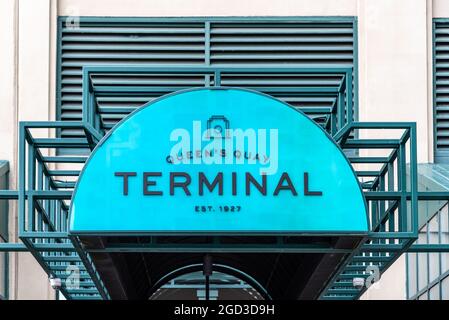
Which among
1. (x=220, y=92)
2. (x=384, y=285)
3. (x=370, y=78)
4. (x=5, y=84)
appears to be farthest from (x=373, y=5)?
(x=220, y=92)

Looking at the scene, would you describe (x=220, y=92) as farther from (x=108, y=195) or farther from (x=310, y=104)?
(x=310, y=104)

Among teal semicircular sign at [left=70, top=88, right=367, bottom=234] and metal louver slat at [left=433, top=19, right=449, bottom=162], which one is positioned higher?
metal louver slat at [left=433, top=19, right=449, bottom=162]

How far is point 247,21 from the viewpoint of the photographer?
72.1 ft

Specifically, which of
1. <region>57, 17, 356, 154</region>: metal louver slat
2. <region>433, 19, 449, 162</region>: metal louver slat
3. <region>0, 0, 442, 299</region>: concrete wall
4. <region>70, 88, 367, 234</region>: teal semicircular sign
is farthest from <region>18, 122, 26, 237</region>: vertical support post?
<region>433, 19, 449, 162</region>: metal louver slat

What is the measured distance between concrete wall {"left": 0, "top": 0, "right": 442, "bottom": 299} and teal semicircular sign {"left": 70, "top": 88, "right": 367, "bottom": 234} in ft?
28.2

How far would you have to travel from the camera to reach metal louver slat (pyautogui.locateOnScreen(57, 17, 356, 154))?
71.9 feet

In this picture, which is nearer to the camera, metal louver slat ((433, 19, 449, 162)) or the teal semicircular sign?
the teal semicircular sign

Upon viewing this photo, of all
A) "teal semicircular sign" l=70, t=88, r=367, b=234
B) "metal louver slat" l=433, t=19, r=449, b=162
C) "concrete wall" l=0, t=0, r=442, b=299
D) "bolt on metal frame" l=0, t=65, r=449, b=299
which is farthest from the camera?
"metal louver slat" l=433, t=19, r=449, b=162

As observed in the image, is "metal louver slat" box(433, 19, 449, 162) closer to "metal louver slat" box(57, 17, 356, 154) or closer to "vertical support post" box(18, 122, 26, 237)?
"metal louver slat" box(57, 17, 356, 154)

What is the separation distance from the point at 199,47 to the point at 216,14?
0.63 meters

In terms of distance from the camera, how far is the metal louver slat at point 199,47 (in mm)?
21922

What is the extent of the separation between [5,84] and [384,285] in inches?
276

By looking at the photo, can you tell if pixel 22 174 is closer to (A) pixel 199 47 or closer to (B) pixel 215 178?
(B) pixel 215 178

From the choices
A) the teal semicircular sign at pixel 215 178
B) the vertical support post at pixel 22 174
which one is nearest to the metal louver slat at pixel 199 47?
the vertical support post at pixel 22 174
